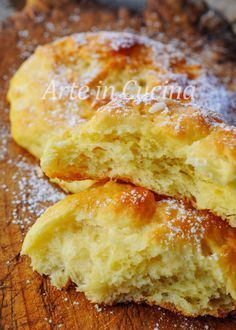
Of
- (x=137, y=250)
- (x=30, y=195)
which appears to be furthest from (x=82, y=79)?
(x=137, y=250)

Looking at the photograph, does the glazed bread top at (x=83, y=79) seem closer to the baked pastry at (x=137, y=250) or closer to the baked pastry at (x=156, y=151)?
the baked pastry at (x=156, y=151)

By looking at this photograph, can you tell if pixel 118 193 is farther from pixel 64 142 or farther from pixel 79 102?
pixel 79 102

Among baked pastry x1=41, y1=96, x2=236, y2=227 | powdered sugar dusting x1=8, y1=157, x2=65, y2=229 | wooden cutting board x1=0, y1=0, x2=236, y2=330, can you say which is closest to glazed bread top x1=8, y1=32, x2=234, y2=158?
powdered sugar dusting x1=8, y1=157, x2=65, y2=229

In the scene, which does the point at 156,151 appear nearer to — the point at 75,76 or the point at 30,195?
the point at 30,195

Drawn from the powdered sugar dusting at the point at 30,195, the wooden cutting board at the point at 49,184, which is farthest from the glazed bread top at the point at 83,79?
the wooden cutting board at the point at 49,184

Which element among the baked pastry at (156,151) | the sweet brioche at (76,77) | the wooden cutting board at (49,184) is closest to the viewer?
the baked pastry at (156,151)

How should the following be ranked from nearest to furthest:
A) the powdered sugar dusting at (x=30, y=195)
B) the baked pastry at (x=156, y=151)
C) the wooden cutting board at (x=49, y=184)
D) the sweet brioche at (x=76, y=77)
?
1. the baked pastry at (x=156, y=151)
2. the wooden cutting board at (x=49, y=184)
3. the powdered sugar dusting at (x=30, y=195)
4. the sweet brioche at (x=76, y=77)

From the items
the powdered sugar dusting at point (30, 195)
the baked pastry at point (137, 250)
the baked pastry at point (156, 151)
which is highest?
the baked pastry at point (156, 151)
